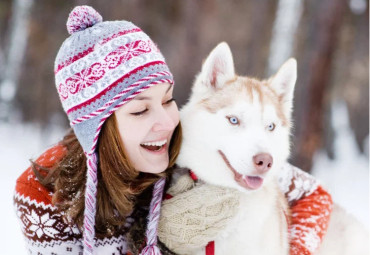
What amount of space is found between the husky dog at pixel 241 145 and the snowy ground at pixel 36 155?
35.6 inches

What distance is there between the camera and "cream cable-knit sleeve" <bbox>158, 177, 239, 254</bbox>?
5.89 ft

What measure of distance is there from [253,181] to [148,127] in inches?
21.4

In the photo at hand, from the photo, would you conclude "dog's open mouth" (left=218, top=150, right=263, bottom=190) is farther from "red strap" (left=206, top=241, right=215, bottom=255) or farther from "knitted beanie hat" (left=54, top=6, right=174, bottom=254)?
"knitted beanie hat" (left=54, top=6, right=174, bottom=254)

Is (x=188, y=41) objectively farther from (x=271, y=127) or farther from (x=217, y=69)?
(x=271, y=127)

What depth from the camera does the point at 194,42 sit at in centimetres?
849

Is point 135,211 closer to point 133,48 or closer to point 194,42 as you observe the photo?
point 133,48

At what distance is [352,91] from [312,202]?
9.78m

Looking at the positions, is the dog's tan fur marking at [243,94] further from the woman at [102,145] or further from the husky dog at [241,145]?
the woman at [102,145]

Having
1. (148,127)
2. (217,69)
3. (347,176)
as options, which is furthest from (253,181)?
(347,176)

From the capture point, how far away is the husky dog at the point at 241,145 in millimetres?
1822

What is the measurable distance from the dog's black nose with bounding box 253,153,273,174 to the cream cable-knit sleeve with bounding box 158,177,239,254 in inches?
9.1

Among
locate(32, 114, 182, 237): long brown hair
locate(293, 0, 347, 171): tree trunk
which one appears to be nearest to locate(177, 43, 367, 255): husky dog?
locate(32, 114, 182, 237): long brown hair

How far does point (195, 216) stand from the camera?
1791 millimetres

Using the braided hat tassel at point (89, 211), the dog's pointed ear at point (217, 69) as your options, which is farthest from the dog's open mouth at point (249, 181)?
the braided hat tassel at point (89, 211)
